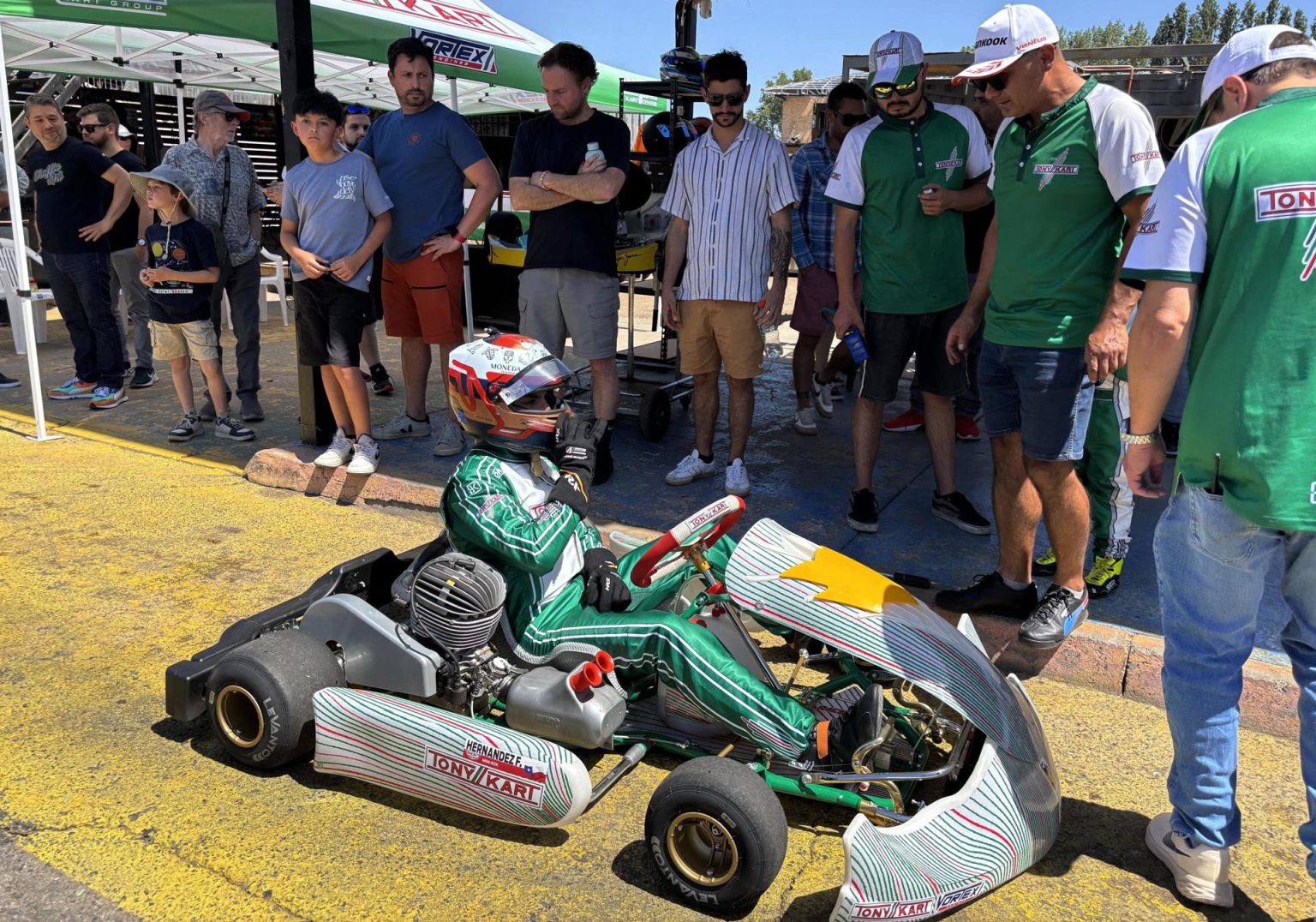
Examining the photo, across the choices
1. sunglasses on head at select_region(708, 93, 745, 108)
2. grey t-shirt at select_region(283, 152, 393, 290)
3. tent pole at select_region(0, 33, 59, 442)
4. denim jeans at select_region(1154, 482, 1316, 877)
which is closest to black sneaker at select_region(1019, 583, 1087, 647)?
denim jeans at select_region(1154, 482, 1316, 877)

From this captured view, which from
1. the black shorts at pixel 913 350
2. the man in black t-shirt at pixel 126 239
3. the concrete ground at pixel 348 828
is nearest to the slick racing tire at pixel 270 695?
the concrete ground at pixel 348 828

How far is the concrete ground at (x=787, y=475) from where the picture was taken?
15.1 ft

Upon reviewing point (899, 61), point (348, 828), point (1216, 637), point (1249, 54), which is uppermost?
point (899, 61)

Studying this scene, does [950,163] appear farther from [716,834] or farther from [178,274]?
[178,274]

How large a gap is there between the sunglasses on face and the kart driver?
2.11 meters

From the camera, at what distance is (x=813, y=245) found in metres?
6.67

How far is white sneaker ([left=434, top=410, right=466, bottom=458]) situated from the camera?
6098mm

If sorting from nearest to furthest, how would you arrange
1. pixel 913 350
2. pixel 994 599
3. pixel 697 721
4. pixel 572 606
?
pixel 697 721
pixel 572 606
pixel 994 599
pixel 913 350

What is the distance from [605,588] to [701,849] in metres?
0.85

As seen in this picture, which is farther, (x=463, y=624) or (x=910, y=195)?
(x=910, y=195)

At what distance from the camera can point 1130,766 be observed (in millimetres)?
3338

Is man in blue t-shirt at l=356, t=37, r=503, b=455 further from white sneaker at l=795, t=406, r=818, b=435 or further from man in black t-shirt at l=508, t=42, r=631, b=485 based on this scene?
white sneaker at l=795, t=406, r=818, b=435

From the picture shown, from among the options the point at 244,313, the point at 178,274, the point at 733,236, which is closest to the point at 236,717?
the point at 733,236

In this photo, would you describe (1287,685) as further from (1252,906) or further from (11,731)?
(11,731)
